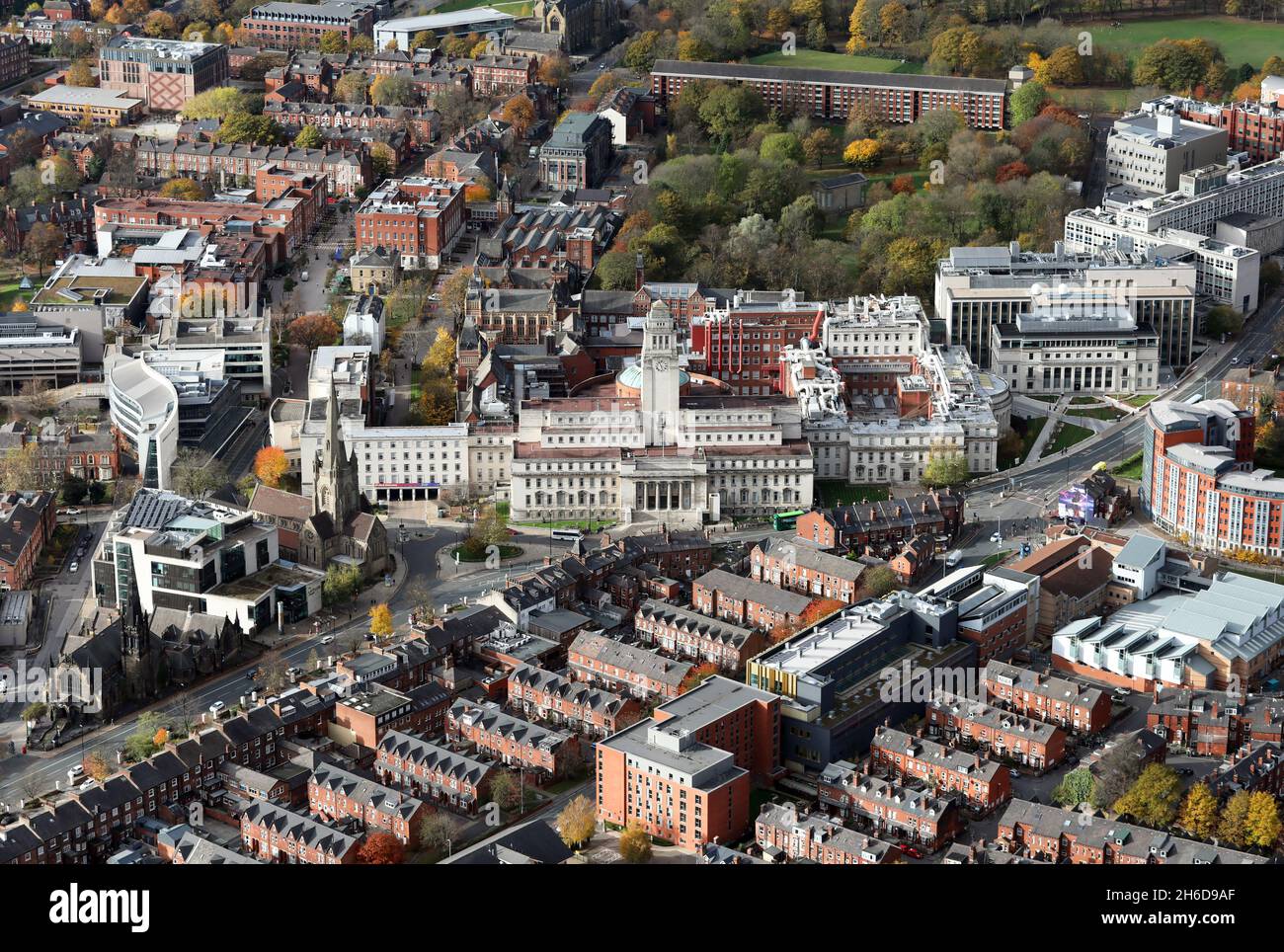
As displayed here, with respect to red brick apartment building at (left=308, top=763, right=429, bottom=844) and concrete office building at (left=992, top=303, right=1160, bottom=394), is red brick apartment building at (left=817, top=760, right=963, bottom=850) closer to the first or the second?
red brick apartment building at (left=308, top=763, right=429, bottom=844)

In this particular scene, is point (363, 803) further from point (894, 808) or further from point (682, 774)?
point (894, 808)

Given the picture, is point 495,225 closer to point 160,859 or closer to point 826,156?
point 826,156

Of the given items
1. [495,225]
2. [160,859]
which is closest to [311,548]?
[160,859]

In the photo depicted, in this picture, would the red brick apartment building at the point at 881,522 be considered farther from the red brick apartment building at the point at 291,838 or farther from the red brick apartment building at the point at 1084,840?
the red brick apartment building at the point at 291,838

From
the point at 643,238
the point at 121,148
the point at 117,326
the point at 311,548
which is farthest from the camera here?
the point at 121,148

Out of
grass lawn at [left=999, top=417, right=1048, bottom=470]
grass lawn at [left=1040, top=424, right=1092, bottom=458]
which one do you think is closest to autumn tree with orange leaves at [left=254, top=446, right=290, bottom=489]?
grass lawn at [left=999, top=417, right=1048, bottom=470]

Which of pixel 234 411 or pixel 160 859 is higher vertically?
pixel 234 411

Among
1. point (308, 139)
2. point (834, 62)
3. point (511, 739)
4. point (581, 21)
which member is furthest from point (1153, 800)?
point (581, 21)

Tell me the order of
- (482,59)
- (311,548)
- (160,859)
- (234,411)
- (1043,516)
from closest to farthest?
(160,859) → (311,548) → (1043,516) → (234,411) → (482,59)
